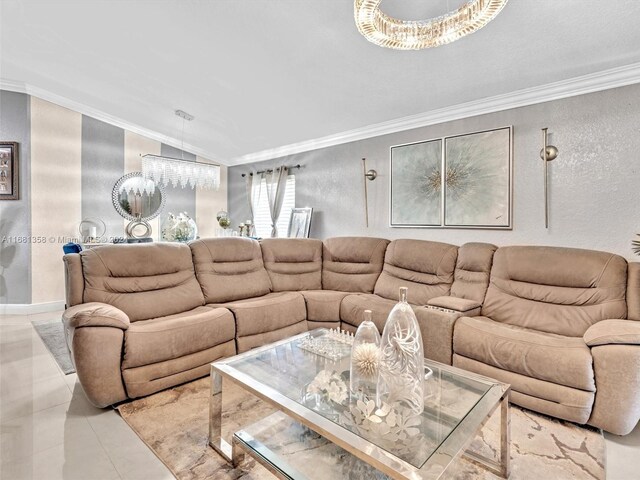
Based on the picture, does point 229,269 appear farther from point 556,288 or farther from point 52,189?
point 52,189

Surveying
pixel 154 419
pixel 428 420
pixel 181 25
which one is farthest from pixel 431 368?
pixel 181 25

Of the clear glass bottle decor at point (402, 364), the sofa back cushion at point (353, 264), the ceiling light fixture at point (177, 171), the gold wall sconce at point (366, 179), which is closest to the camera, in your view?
the clear glass bottle decor at point (402, 364)

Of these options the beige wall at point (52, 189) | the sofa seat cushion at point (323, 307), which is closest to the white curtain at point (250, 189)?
the beige wall at point (52, 189)

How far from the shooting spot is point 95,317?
1.96 meters

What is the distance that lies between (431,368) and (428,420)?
49cm

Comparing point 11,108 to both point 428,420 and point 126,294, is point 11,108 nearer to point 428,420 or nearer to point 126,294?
point 126,294

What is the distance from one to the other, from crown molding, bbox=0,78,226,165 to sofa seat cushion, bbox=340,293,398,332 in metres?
4.28

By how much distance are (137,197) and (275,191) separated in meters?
2.25

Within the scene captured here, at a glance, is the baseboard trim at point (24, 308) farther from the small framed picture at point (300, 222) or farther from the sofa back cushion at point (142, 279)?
the small framed picture at point (300, 222)

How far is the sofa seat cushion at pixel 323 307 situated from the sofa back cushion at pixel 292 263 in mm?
362

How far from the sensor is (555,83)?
2715 millimetres

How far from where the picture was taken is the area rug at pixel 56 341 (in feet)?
8.92

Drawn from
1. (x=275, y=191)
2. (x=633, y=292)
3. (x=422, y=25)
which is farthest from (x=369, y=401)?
(x=275, y=191)

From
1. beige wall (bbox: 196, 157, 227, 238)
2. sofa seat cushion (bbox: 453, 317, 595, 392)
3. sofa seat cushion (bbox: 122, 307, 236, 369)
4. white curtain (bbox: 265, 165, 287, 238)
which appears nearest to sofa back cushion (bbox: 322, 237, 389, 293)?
sofa seat cushion (bbox: 453, 317, 595, 392)
